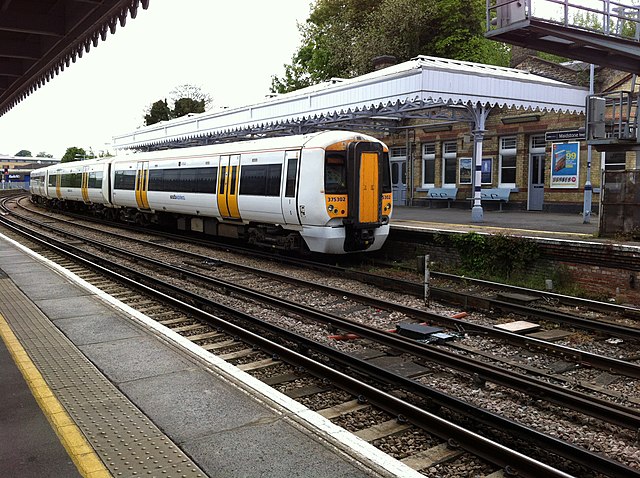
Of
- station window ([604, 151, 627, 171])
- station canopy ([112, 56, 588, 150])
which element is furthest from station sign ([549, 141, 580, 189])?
station canopy ([112, 56, 588, 150])

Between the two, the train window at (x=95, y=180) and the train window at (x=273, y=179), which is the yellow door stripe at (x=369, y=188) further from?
the train window at (x=95, y=180)

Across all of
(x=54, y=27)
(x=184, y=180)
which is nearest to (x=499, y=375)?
(x=54, y=27)

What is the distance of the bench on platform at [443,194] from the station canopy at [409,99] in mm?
3353

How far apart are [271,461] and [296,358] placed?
257cm

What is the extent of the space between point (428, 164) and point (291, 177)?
49.1ft

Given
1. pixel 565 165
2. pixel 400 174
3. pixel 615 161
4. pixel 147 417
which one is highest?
pixel 615 161

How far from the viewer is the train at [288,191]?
42.1 feet

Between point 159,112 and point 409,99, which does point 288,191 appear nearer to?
point 409,99

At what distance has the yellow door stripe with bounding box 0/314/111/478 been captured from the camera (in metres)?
3.77

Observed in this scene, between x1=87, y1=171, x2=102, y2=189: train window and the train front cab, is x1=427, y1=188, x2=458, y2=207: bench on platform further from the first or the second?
x1=87, y1=171, x2=102, y2=189: train window

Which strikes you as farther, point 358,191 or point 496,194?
point 496,194

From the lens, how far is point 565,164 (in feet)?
69.6

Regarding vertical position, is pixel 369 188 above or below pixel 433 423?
above

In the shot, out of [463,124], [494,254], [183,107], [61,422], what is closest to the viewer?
[61,422]
